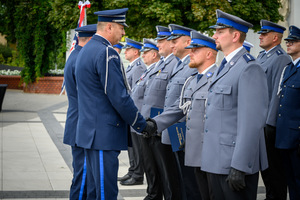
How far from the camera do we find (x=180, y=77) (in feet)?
18.3

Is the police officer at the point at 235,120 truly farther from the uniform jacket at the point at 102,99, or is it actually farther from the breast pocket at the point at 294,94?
the breast pocket at the point at 294,94

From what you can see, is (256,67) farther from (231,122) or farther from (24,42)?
(24,42)

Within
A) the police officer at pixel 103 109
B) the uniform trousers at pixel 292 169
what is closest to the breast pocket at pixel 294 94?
the uniform trousers at pixel 292 169

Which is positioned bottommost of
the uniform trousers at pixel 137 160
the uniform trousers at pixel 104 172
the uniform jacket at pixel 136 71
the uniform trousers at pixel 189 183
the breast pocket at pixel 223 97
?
the uniform trousers at pixel 137 160

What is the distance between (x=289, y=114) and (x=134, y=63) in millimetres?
3317

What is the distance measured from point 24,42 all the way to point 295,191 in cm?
2047

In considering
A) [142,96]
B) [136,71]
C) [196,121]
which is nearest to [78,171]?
[196,121]

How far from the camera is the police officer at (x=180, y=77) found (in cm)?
521

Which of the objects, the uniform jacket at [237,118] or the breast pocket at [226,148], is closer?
the uniform jacket at [237,118]

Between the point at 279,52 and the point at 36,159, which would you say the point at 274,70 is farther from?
the point at 36,159

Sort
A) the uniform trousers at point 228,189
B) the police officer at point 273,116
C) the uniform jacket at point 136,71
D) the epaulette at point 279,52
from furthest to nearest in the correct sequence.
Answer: the uniform jacket at point 136,71 < the epaulette at point 279,52 < the police officer at point 273,116 < the uniform trousers at point 228,189

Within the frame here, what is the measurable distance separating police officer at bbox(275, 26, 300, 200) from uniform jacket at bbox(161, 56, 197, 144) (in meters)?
1.10

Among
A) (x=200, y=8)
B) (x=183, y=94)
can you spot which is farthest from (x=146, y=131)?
(x=200, y=8)

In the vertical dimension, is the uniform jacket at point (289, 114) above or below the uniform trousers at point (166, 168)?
above
